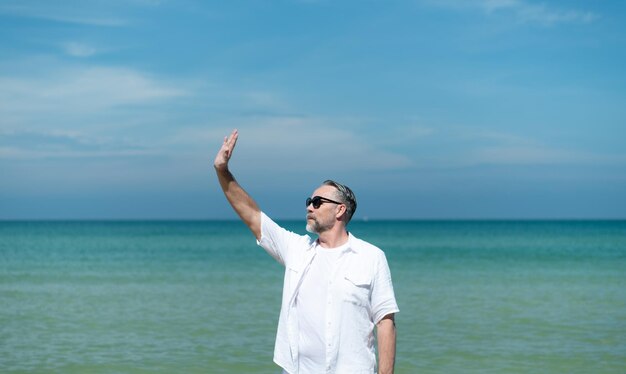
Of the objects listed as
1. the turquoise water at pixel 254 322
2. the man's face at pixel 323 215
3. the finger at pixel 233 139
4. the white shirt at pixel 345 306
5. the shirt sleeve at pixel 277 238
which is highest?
the finger at pixel 233 139

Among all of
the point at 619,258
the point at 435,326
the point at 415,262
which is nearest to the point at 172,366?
the point at 435,326

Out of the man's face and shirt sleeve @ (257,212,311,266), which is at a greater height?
the man's face

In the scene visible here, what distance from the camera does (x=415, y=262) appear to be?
3762cm

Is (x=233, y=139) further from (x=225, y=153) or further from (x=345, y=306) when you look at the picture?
(x=345, y=306)

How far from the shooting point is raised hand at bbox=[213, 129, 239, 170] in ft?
16.5

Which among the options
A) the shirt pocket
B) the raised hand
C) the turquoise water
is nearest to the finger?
the raised hand

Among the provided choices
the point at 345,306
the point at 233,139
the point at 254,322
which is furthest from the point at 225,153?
the point at 254,322

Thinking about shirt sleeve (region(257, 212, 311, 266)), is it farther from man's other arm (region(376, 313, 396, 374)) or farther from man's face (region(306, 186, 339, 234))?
man's other arm (region(376, 313, 396, 374))

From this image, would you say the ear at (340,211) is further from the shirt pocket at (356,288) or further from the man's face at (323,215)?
the shirt pocket at (356,288)

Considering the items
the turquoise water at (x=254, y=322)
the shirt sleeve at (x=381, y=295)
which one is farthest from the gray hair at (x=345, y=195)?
the turquoise water at (x=254, y=322)

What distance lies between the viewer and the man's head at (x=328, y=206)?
4980mm

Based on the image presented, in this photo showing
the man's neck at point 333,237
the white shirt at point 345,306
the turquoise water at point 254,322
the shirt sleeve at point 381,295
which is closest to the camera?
the white shirt at point 345,306

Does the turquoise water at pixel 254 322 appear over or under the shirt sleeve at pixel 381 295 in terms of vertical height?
under

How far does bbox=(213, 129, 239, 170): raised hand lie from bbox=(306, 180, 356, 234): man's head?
527 millimetres
